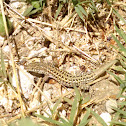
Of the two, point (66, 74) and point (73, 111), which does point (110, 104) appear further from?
point (66, 74)

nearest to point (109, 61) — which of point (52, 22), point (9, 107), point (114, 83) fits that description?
point (114, 83)

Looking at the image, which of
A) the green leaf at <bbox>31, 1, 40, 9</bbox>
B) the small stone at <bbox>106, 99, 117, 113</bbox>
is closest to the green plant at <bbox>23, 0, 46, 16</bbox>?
the green leaf at <bbox>31, 1, 40, 9</bbox>

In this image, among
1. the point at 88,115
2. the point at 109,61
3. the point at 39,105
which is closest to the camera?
the point at 88,115

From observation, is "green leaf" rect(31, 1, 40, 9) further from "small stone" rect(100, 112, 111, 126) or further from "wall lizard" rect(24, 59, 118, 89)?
"small stone" rect(100, 112, 111, 126)

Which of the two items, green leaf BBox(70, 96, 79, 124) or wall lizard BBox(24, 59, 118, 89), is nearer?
green leaf BBox(70, 96, 79, 124)

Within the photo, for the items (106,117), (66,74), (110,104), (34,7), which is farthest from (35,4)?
(106,117)

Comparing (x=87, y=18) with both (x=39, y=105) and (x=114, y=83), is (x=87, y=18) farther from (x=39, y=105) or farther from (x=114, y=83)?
(x=39, y=105)

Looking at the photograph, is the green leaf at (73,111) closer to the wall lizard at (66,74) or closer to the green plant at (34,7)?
the wall lizard at (66,74)

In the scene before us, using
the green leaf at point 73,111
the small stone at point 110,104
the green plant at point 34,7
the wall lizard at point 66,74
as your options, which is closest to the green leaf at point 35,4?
the green plant at point 34,7

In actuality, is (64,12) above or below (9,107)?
above
